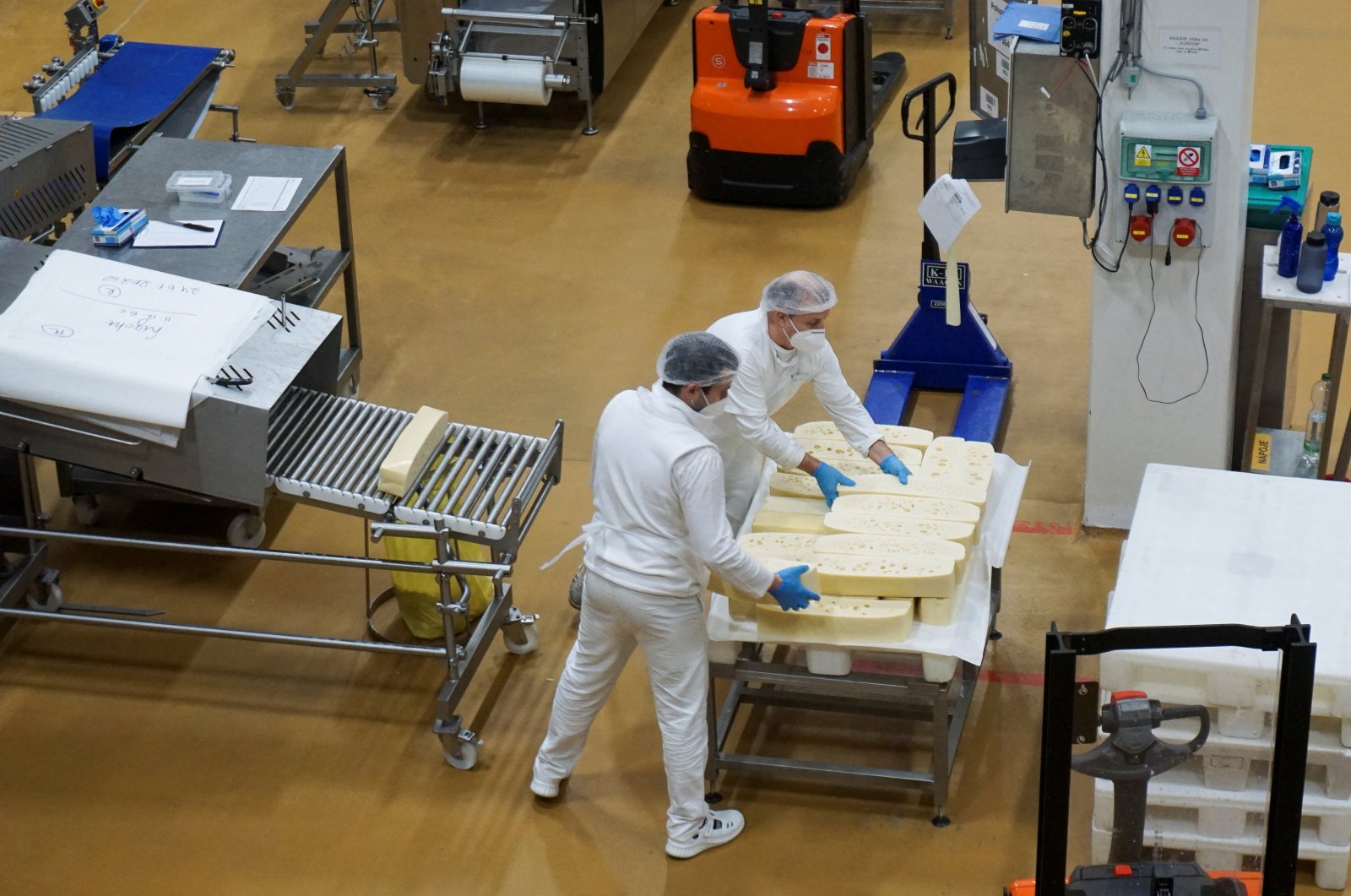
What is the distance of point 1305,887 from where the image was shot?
466 centimetres

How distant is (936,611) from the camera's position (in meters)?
4.74

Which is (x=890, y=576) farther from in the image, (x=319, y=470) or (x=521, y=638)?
(x=319, y=470)

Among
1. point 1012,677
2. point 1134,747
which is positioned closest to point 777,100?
point 1012,677

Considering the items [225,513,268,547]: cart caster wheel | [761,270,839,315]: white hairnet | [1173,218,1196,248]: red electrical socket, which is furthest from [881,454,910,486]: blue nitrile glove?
[225,513,268,547]: cart caster wheel

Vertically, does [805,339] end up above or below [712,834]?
above

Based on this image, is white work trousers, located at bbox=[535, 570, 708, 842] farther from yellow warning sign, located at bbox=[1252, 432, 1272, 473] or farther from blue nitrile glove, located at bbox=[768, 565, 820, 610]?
yellow warning sign, located at bbox=[1252, 432, 1272, 473]

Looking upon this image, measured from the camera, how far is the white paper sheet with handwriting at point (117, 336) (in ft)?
16.8

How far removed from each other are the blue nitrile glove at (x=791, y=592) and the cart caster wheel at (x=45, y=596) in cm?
291

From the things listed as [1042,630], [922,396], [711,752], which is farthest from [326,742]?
[922,396]

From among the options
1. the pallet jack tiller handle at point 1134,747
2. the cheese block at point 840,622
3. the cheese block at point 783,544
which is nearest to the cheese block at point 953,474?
the cheese block at point 783,544

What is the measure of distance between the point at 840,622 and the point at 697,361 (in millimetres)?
868

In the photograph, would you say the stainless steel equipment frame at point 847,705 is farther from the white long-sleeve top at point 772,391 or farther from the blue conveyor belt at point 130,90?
the blue conveyor belt at point 130,90

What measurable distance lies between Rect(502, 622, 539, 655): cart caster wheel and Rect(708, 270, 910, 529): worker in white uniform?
87 cm

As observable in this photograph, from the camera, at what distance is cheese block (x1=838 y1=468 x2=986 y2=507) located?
5172 millimetres
